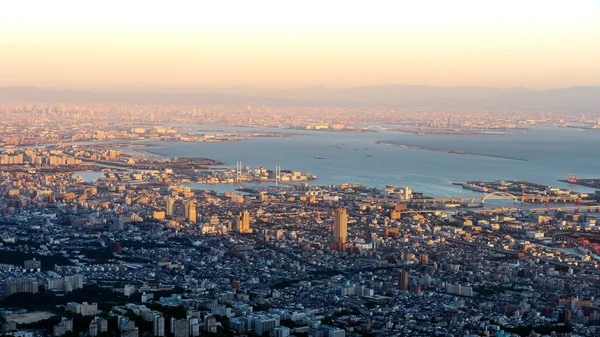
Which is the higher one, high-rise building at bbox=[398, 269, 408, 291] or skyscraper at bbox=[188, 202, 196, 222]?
high-rise building at bbox=[398, 269, 408, 291]

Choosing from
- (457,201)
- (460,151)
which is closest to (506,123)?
(460,151)

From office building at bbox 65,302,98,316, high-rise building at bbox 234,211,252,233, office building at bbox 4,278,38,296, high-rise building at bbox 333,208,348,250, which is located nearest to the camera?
office building at bbox 65,302,98,316

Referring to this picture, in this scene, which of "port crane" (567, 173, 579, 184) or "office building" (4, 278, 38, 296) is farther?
"port crane" (567, 173, 579, 184)

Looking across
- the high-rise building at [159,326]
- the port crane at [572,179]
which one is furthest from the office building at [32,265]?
the port crane at [572,179]

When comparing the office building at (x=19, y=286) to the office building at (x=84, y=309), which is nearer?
the office building at (x=84, y=309)

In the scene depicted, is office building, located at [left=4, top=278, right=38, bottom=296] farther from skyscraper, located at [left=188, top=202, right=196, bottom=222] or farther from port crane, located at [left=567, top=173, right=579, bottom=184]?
port crane, located at [left=567, top=173, right=579, bottom=184]

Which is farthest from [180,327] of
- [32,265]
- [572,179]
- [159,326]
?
[572,179]

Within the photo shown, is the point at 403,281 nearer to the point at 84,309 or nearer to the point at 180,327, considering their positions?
the point at 180,327

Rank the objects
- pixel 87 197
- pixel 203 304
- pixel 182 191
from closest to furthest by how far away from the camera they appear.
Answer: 1. pixel 203 304
2. pixel 87 197
3. pixel 182 191

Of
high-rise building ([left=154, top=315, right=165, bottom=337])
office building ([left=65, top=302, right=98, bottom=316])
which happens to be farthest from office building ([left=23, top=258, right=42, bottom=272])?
high-rise building ([left=154, top=315, right=165, bottom=337])

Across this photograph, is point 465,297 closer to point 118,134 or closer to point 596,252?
point 596,252

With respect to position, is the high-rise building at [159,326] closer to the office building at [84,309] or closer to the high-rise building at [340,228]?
the office building at [84,309]
